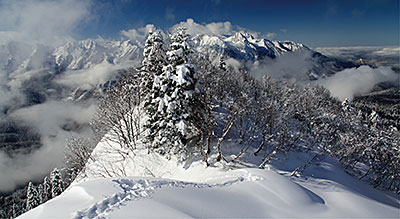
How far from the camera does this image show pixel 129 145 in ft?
61.4

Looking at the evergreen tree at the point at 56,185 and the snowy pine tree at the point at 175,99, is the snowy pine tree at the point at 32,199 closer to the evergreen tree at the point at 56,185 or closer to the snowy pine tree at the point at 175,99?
the evergreen tree at the point at 56,185

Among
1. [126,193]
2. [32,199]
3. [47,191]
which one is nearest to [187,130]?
[126,193]

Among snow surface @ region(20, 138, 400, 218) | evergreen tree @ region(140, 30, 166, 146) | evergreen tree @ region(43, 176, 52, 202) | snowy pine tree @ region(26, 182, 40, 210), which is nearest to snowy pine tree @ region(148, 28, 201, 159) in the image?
evergreen tree @ region(140, 30, 166, 146)

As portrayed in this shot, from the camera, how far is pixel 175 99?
12703 mm

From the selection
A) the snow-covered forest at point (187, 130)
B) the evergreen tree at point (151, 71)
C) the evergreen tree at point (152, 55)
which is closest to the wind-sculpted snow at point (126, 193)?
the snow-covered forest at point (187, 130)

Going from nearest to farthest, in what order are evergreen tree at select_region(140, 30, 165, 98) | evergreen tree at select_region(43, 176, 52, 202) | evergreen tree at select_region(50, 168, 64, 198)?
evergreen tree at select_region(140, 30, 165, 98), evergreen tree at select_region(50, 168, 64, 198), evergreen tree at select_region(43, 176, 52, 202)

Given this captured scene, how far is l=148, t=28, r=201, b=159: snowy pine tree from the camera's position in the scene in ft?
40.7

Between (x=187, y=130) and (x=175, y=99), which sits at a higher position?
(x=175, y=99)

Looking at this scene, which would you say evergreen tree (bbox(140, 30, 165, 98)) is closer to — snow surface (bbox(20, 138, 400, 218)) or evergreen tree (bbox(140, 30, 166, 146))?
evergreen tree (bbox(140, 30, 166, 146))

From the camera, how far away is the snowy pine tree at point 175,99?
1241cm

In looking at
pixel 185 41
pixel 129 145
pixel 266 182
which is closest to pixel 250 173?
pixel 266 182

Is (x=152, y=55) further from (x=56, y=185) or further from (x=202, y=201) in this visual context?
(x=56, y=185)

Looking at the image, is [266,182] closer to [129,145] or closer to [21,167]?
[129,145]

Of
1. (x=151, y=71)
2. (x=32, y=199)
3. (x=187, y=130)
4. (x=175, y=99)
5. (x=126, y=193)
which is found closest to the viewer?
(x=126, y=193)
